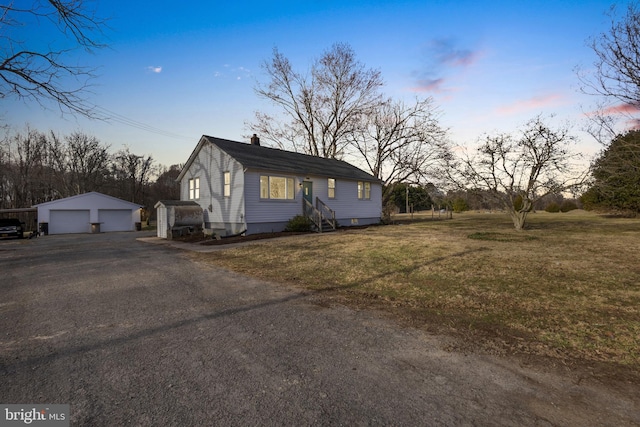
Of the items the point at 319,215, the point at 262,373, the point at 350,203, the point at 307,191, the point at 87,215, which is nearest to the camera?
the point at 262,373

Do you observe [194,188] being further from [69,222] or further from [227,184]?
[69,222]

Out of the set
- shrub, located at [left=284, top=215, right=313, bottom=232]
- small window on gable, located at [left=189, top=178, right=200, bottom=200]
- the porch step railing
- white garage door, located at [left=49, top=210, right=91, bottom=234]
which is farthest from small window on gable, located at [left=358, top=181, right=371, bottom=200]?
white garage door, located at [left=49, top=210, right=91, bottom=234]

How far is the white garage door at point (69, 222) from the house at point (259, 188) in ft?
41.8

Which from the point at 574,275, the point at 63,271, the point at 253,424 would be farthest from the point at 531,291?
the point at 63,271

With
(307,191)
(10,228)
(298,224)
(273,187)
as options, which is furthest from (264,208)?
(10,228)

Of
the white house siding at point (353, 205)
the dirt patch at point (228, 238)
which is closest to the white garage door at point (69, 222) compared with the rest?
the dirt patch at point (228, 238)

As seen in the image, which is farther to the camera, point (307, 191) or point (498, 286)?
point (307, 191)

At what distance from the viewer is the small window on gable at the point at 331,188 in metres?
21.4

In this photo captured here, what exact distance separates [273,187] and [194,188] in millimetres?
6335

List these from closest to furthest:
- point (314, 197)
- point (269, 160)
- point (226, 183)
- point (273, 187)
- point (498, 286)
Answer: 1. point (498, 286)
2. point (226, 183)
3. point (273, 187)
4. point (269, 160)
5. point (314, 197)

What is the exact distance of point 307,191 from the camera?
19797mm

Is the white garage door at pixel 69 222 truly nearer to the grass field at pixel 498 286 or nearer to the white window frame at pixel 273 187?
the white window frame at pixel 273 187

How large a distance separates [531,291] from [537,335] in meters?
2.11

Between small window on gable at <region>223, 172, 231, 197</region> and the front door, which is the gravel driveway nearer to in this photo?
small window on gable at <region>223, 172, 231, 197</region>
